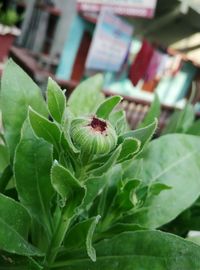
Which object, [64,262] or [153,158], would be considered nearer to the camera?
[64,262]

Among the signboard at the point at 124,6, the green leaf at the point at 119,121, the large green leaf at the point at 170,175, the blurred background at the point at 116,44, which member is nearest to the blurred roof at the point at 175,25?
the blurred background at the point at 116,44

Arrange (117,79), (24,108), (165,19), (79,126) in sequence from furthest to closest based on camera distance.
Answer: (117,79)
(165,19)
(24,108)
(79,126)

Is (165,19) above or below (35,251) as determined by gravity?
above

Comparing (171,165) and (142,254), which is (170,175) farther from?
(142,254)

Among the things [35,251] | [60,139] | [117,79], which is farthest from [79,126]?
[117,79]

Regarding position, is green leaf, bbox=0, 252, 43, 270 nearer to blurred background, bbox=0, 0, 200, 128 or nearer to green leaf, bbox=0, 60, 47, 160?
green leaf, bbox=0, 60, 47, 160

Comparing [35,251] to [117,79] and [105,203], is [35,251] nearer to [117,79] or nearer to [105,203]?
[105,203]

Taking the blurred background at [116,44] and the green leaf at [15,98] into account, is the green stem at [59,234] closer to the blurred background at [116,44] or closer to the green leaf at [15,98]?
the green leaf at [15,98]
